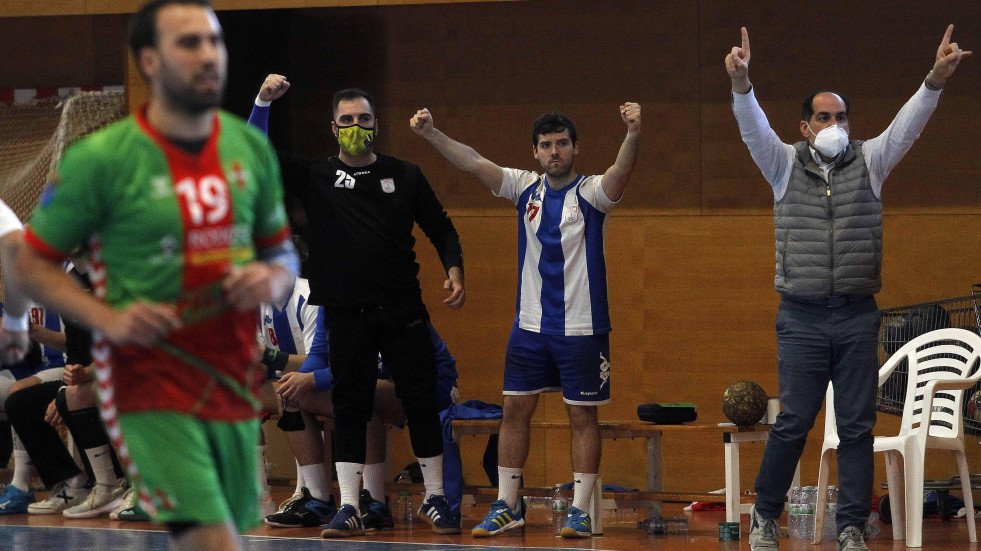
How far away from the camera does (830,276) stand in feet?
17.7

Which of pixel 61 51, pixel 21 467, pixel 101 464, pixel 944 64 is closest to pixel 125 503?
pixel 101 464

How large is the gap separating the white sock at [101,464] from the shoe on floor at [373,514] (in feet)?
5.63

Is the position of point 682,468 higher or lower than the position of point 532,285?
lower

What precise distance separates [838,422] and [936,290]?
3126mm

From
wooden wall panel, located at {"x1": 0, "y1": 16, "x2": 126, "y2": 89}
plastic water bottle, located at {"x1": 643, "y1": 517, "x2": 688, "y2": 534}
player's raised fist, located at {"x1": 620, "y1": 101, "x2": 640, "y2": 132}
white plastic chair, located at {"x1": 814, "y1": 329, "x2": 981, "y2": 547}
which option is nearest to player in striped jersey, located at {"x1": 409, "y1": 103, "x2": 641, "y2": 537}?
player's raised fist, located at {"x1": 620, "y1": 101, "x2": 640, "y2": 132}

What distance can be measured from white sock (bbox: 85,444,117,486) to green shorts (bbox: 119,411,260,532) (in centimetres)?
520

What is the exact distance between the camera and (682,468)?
8.55 m

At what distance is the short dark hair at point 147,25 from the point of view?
272 cm

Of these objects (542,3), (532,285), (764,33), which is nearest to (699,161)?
(764,33)

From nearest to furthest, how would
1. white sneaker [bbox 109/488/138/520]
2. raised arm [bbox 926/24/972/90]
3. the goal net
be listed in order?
raised arm [bbox 926/24/972/90], white sneaker [bbox 109/488/138/520], the goal net

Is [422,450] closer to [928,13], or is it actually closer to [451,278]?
[451,278]

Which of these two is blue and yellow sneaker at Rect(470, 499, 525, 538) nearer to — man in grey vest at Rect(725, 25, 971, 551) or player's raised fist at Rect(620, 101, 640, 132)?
man in grey vest at Rect(725, 25, 971, 551)

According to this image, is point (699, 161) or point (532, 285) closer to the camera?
point (532, 285)

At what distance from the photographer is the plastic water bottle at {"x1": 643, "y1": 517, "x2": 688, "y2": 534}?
6.67 m
